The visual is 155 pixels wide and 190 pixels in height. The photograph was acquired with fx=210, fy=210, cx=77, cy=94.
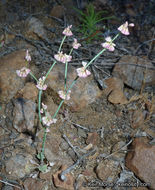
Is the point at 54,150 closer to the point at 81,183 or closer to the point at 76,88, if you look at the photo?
the point at 81,183

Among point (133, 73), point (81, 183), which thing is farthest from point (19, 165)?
point (133, 73)

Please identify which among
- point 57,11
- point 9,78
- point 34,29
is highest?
point 57,11

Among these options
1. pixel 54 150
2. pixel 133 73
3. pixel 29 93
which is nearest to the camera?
pixel 54 150

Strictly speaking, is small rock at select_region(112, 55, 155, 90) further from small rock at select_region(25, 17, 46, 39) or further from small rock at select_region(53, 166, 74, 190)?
small rock at select_region(53, 166, 74, 190)

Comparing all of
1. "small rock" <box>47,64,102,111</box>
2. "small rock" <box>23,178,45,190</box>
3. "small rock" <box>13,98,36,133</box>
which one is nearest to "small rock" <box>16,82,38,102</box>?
"small rock" <box>13,98,36,133</box>

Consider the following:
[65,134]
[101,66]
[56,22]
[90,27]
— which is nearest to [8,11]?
[56,22]

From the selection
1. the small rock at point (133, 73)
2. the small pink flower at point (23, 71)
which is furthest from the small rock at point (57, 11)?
the small pink flower at point (23, 71)
